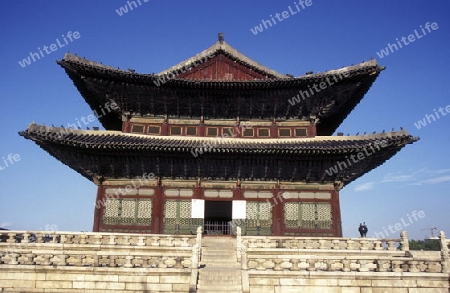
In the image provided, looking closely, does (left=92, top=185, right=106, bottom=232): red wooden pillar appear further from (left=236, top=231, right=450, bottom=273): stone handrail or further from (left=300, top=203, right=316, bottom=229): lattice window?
(left=300, top=203, right=316, bottom=229): lattice window

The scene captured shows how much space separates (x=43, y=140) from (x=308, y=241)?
15498 millimetres

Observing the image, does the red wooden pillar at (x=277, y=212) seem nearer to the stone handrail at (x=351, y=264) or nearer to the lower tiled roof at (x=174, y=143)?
the lower tiled roof at (x=174, y=143)

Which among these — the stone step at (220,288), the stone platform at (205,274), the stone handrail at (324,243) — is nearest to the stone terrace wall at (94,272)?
the stone platform at (205,274)

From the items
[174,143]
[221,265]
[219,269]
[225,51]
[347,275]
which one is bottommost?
[347,275]

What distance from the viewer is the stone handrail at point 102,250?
45.0 feet

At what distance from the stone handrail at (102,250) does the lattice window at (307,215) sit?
7.15 meters

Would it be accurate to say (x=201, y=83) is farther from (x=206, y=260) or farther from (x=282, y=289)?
(x=282, y=289)

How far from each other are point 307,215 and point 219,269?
9217 millimetres

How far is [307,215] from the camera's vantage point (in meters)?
21.7

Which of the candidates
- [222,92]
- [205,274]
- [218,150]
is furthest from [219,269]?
[222,92]

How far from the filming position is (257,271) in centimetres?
1327

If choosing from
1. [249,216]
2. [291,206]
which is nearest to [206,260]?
[249,216]

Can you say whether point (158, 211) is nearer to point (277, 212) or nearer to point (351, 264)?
point (277, 212)

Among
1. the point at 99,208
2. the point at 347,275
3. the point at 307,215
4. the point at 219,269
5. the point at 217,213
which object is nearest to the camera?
the point at 347,275
